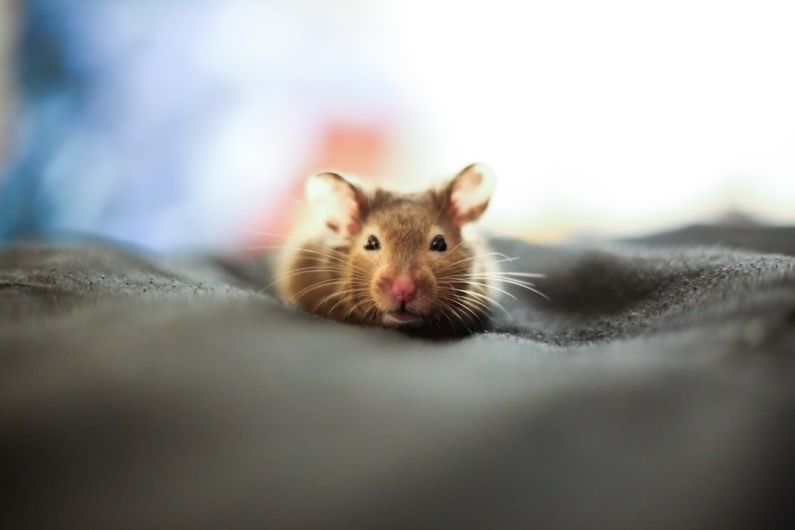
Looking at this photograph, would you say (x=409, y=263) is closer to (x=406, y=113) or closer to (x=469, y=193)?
(x=469, y=193)

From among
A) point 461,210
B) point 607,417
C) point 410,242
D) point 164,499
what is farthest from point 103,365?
point 461,210

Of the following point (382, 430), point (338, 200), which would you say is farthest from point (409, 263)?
point (382, 430)

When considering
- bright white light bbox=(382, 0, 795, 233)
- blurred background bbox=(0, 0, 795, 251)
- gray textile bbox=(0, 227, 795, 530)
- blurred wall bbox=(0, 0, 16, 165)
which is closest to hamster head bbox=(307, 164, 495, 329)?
gray textile bbox=(0, 227, 795, 530)

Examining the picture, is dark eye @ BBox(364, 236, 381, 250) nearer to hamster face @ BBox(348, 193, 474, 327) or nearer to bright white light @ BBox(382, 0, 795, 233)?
hamster face @ BBox(348, 193, 474, 327)

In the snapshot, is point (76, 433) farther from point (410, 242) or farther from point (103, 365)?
point (410, 242)

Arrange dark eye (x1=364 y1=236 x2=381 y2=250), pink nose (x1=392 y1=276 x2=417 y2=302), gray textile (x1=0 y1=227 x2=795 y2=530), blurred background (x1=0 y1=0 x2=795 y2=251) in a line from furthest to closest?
blurred background (x1=0 y1=0 x2=795 y2=251)
dark eye (x1=364 y1=236 x2=381 y2=250)
pink nose (x1=392 y1=276 x2=417 y2=302)
gray textile (x1=0 y1=227 x2=795 y2=530)

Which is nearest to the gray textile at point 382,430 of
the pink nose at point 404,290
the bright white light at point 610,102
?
the pink nose at point 404,290

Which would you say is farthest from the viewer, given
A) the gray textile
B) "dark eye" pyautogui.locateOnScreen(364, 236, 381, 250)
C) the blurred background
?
the blurred background
